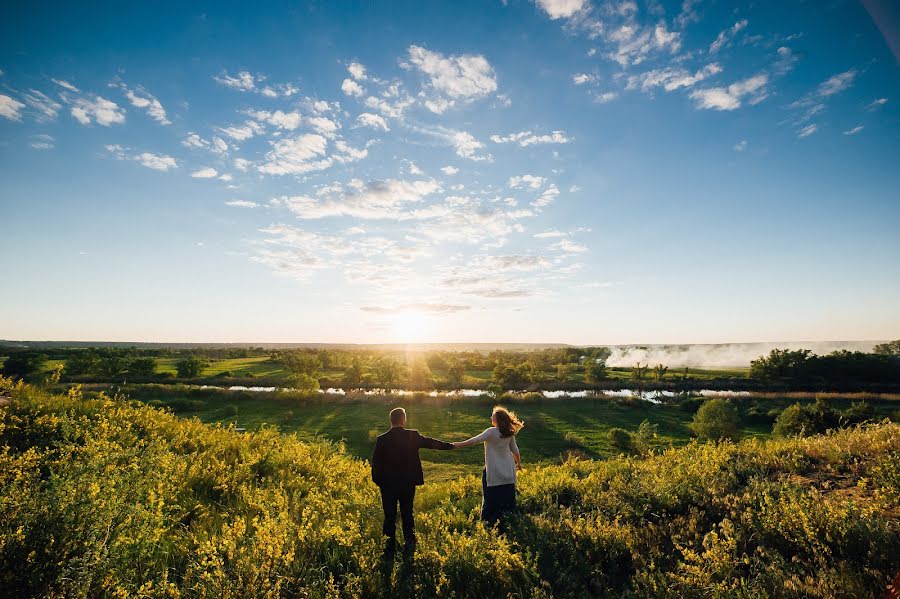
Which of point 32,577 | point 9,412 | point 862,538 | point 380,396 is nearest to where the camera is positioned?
point 32,577

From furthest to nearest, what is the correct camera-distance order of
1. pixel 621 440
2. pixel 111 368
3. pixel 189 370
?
pixel 189 370 → pixel 111 368 → pixel 621 440

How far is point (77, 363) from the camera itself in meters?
60.1

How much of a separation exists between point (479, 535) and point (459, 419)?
27.4 metres

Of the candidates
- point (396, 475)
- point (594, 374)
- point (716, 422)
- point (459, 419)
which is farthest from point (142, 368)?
point (716, 422)

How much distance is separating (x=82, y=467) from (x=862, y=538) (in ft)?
39.2

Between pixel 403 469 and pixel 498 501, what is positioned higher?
pixel 403 469

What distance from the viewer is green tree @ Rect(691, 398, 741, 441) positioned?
83.3 feet

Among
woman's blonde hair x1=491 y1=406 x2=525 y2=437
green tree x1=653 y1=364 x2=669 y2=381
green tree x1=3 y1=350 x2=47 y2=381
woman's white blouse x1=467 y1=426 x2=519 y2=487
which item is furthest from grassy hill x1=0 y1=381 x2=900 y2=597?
green tree x1=3 y1=350 x2=47 y2=381

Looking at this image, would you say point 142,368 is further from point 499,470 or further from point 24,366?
point 499,470

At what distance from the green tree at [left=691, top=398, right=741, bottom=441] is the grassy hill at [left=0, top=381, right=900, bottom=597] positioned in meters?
15.9

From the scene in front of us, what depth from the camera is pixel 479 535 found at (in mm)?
6512

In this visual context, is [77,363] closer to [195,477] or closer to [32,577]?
[195,477]

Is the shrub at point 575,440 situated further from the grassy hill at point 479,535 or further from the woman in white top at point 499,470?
the woman in white top at point 499,470

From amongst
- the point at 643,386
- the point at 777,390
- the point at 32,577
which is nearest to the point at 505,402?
the point at 643,386
